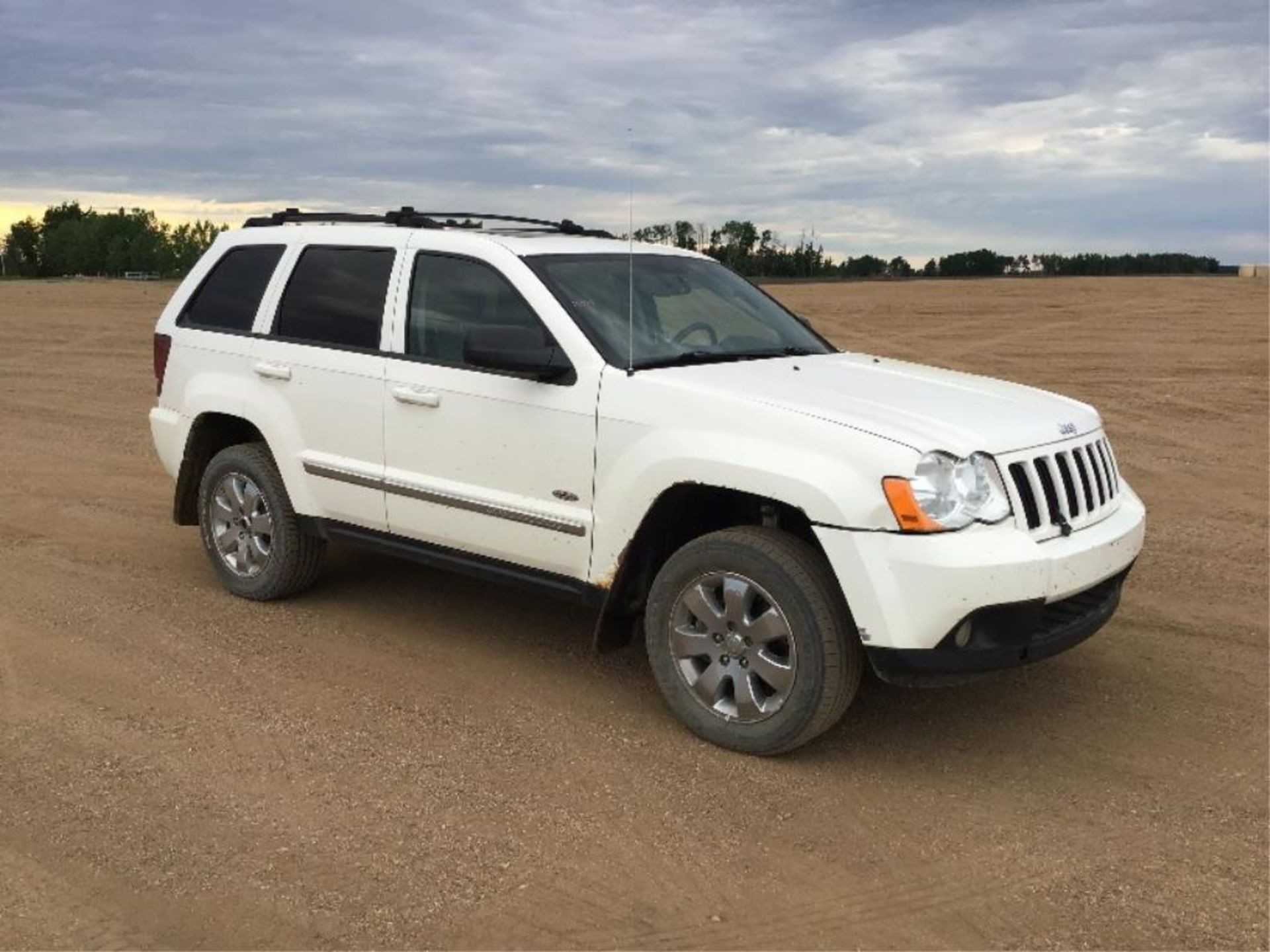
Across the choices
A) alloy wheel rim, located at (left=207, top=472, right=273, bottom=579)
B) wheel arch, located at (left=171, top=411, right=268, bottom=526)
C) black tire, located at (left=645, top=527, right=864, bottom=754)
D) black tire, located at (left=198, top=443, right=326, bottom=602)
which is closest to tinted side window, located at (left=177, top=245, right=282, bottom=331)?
wheel arch, located at (left=171, top=411, right=268, bottom=526)

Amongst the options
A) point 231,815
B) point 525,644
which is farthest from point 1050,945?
point 525,644

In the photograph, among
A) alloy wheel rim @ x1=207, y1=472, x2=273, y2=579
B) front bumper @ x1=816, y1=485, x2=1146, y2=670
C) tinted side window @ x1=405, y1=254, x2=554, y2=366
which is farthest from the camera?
alloy wheel rim @ x1=207, y1=472, x2=273, y2=579

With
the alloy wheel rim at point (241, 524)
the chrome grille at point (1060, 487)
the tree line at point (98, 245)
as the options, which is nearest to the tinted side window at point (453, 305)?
the alloy wheel rim at point (241, 524)

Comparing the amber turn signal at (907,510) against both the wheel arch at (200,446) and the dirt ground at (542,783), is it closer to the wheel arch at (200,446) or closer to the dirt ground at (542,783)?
the dirt ground at (542,783)

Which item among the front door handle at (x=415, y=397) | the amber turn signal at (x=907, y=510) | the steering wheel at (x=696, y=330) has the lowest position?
the amber turn signal at (x=907, y=510)

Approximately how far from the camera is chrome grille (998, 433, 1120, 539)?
4430 mm

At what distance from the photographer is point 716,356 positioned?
5371 millimetres

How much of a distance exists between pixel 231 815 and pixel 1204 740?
12.0ft

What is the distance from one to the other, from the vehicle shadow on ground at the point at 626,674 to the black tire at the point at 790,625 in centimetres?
22

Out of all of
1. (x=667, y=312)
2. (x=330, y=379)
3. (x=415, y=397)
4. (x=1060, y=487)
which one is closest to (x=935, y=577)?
(x=1060, y=487)

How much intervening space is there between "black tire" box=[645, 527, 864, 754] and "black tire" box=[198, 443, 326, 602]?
2369 millimetres

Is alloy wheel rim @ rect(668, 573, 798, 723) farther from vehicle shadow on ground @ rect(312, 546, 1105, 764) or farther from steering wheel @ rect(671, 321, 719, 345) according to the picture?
steering wheel @ rect(671, 321, 719, 345)

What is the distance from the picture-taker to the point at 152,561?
740 cm

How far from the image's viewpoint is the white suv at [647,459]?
→ 433 centimetres
